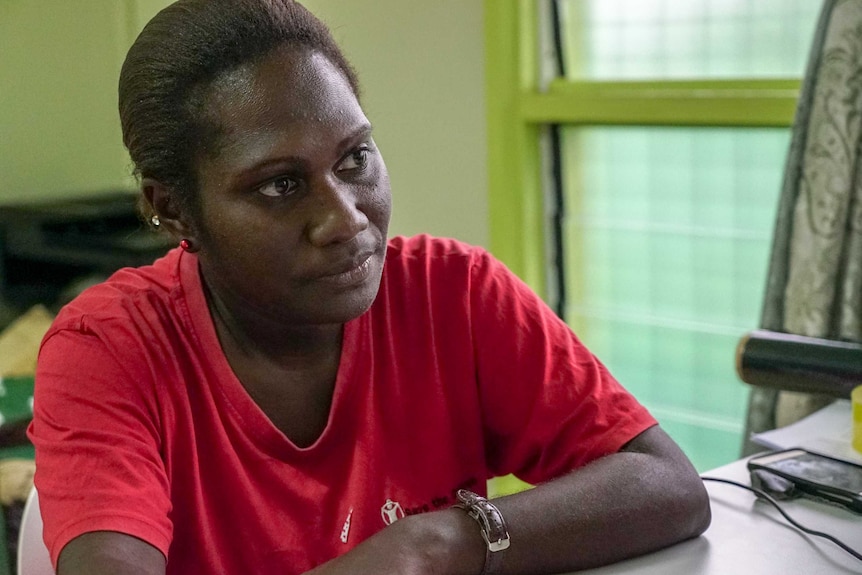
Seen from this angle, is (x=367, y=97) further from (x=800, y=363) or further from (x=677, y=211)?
(x=800, y=363)

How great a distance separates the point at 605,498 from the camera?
1179mm

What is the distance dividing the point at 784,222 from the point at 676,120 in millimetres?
408

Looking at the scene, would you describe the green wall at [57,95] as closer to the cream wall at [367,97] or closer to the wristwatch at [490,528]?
the cream wall at [367,97]

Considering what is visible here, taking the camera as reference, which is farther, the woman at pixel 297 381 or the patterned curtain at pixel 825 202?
the patterned curtain at pixel 825 202

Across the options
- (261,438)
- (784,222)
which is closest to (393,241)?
(261,438)

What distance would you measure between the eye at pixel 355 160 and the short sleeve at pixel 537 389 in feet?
0.83

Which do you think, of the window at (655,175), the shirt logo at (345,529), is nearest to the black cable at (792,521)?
the shirt logo at (345,529)

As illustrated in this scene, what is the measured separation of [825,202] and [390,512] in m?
1.02

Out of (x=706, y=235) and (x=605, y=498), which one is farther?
(x=706, y=235)

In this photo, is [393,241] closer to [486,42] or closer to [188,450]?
[188,450]

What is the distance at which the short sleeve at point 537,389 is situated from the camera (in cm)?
131

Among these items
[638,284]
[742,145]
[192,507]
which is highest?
[742,145]

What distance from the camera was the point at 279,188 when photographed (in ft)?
3.87

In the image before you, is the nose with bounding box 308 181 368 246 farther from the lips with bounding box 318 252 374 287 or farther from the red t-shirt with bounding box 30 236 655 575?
the red t-shirt with bounding box 30 236 655 575
